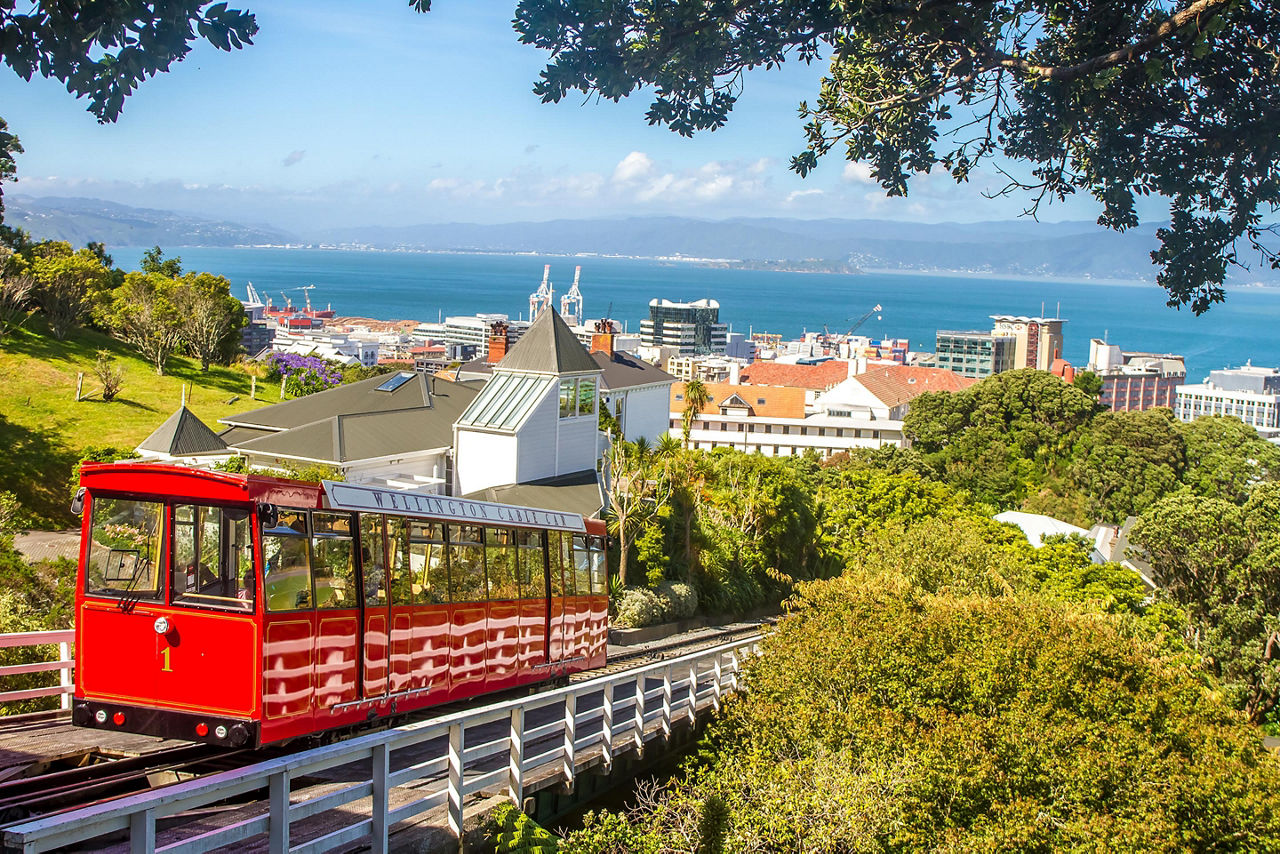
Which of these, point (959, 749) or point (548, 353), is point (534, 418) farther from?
point (959, 749)

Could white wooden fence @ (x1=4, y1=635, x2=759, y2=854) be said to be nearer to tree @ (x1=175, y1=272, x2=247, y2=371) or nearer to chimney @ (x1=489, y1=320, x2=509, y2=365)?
chimney @ (x1=489, y1=320, x2=509, y2=365)

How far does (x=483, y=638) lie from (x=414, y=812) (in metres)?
4.95

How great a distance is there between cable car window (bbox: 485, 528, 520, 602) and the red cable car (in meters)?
1.99

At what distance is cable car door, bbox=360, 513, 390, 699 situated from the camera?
39.2 feet

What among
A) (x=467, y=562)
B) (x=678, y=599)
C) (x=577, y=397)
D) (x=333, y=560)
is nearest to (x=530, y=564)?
(x=467, y=562)

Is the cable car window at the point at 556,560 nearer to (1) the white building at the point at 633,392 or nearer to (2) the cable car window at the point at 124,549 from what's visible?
(2) the cable car window at the point at 124,549

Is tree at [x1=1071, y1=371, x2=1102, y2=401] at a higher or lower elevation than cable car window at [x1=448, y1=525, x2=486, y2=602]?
lower

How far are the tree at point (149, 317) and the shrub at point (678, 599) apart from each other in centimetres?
3443

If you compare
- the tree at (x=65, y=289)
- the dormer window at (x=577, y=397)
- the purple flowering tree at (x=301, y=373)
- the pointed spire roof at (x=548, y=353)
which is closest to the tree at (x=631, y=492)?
the dormer window at (x=577, y=397)

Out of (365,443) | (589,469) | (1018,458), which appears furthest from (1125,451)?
(365,443)

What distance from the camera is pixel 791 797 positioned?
1159 centimetres

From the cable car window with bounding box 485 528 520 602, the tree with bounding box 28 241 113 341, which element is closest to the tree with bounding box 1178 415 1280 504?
the cable car window with bounding box 485 528 520 602

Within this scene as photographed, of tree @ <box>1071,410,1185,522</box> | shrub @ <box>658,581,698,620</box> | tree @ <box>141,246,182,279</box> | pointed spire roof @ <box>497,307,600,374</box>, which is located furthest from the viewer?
tree @ <box>141,246,182,279</box>

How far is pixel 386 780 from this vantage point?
9.20 metres
